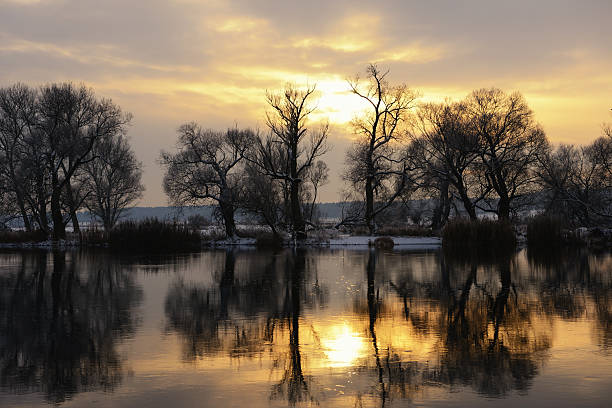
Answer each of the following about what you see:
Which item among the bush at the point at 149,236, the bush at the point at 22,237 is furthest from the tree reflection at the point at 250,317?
the bush at the point at 22,237

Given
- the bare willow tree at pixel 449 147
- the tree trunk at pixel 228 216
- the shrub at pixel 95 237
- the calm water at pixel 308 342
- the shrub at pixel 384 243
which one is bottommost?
the calm water at pixel 308 342

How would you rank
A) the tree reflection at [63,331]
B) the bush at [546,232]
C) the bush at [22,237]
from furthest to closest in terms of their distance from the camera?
the bush at [22,237], the bush at [546,232], the tree reflection at [63,331]

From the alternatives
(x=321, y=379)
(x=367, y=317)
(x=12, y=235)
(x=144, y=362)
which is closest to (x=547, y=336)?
(x=367, y=317)

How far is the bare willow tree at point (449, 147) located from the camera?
48969 mm

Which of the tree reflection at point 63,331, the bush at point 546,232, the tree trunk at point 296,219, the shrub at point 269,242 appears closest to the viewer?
the tree reflection at point 63,331

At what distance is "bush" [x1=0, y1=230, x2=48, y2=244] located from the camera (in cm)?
4784

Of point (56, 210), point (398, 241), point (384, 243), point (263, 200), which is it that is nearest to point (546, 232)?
point (384, 243)

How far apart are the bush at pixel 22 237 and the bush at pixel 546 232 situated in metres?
35.5

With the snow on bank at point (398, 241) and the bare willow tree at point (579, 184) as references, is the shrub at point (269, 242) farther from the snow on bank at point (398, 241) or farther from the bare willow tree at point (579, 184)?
the bare willow tree at point (579, 184)

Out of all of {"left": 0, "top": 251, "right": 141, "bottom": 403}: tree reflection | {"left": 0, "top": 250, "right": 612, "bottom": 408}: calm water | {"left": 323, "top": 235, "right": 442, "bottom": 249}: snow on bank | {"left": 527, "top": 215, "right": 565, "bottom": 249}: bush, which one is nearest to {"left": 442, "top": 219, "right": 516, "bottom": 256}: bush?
{"left": 527, "top": 215, "right": 565, "bottom": 249}: bush

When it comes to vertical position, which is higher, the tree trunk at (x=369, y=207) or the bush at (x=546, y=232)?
the tree trunk at (x=369, y=207)

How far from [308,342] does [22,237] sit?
4426 centimetres

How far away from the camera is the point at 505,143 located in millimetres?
50562

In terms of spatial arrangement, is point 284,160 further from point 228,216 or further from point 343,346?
point 343,346
